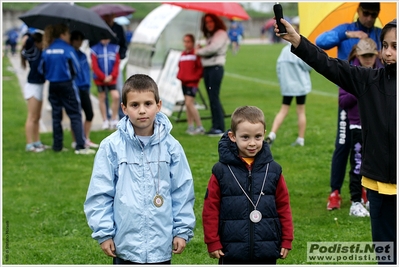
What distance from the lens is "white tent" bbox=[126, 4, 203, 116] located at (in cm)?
1447

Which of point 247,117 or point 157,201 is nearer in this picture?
point 157,201

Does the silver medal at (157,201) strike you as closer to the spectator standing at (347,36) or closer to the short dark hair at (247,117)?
the short dark hair at (247,117)

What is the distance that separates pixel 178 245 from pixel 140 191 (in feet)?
1.26

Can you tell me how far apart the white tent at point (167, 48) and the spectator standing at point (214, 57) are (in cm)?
234

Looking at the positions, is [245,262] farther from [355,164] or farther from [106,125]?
[106,125]

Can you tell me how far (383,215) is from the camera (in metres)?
4.38

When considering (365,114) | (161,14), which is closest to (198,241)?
(365,114)

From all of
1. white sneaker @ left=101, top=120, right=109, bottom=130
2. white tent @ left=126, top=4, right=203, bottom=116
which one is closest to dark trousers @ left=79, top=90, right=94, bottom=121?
white sneaker @ left=101, top=120, right=109, bottom=130

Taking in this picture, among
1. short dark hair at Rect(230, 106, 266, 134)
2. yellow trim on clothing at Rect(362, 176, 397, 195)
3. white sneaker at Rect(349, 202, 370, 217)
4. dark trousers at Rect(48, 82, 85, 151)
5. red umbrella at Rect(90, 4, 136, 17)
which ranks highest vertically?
red umbrella at Rect(90, 4, 136, 17)

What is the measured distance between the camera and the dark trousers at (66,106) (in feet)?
34.8

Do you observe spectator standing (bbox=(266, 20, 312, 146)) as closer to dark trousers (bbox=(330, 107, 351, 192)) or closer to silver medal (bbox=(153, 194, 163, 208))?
dark trousers (bbox=(330, 107, 351, 192))

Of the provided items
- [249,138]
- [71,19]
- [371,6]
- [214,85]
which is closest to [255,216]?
[249,138]

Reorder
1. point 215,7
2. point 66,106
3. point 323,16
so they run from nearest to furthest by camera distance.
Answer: point 323,16
point 66,106
point 215,7

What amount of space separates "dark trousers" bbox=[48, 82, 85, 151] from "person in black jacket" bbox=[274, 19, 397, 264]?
6850mm
